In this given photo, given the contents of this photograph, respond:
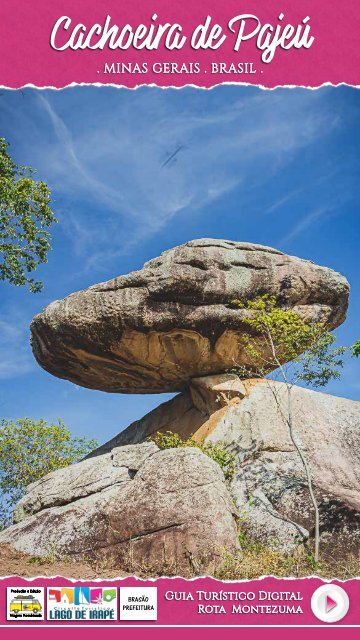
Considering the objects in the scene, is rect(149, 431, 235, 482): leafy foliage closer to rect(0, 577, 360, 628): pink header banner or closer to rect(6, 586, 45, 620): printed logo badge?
rect(0, 577, 360, 628): pink header banner

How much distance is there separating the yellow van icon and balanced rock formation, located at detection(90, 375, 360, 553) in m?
5.98

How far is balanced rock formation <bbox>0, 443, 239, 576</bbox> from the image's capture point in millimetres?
10484

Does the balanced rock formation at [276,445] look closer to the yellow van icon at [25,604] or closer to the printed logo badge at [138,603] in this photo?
the printed logo badge at [138,603]

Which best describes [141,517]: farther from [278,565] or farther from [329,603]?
Result: [329,603]

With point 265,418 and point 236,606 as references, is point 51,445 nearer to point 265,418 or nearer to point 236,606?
point 265,418

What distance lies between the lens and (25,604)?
7.59 meters

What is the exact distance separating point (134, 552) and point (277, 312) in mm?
7592

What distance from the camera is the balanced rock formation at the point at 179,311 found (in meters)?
17.3

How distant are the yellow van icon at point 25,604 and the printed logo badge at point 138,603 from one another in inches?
45.1

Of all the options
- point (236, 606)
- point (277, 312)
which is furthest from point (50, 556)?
point (277, 312)

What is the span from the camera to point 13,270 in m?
16.3

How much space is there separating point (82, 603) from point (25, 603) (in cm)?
81

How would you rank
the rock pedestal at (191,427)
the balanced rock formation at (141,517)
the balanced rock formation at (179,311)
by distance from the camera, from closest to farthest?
1. the balanced rock formation at (141,517)
2. the rock pedestal at (191,427)
3. the balanced rock formation at (179,311)

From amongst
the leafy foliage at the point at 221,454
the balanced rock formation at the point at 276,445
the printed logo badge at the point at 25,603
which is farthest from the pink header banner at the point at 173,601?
the leafy foliage at the point at 221,454
